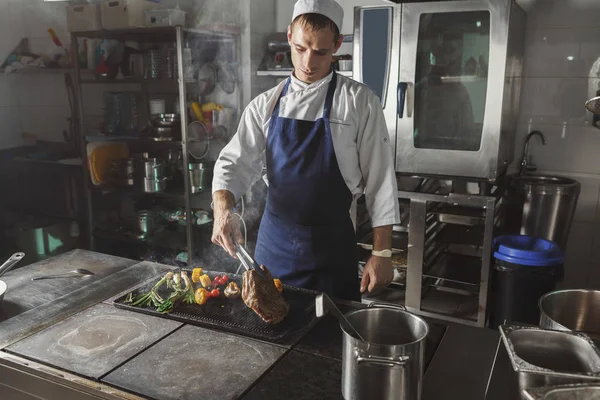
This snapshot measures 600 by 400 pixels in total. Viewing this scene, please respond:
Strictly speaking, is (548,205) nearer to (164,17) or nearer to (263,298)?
(263,298)

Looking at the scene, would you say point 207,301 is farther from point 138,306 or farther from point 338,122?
point 338,122

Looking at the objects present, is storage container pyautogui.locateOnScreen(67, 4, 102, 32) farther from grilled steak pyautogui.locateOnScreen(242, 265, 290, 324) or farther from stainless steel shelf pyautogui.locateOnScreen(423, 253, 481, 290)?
grilled steak pyautogui.locateOnScreen(242, 265, 290, 324)

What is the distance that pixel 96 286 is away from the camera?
1958mm

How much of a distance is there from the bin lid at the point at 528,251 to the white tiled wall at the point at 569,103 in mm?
651

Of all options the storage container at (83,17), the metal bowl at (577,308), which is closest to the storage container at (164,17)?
the storage container at (83,17)

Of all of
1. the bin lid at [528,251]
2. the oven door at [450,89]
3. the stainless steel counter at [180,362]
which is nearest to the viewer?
the stainless steel counter at [180,362]

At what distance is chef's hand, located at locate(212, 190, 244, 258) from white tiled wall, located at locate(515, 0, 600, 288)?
2561 millimetres

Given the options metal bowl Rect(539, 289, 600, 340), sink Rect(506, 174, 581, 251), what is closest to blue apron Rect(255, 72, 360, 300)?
metal bowl Rect(539, 289, 600, 340)

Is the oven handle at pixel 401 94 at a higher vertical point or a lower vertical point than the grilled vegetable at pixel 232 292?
higher

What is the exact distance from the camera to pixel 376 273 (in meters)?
1.95

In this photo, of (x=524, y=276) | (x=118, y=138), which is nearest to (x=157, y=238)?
(x=118, y=138)

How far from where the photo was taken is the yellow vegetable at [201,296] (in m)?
1.76

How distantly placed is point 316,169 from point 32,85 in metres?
4.44

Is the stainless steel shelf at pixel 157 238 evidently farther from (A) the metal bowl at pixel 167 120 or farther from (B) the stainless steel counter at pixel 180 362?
(B) the stainless steel counter at pixel 180 362
